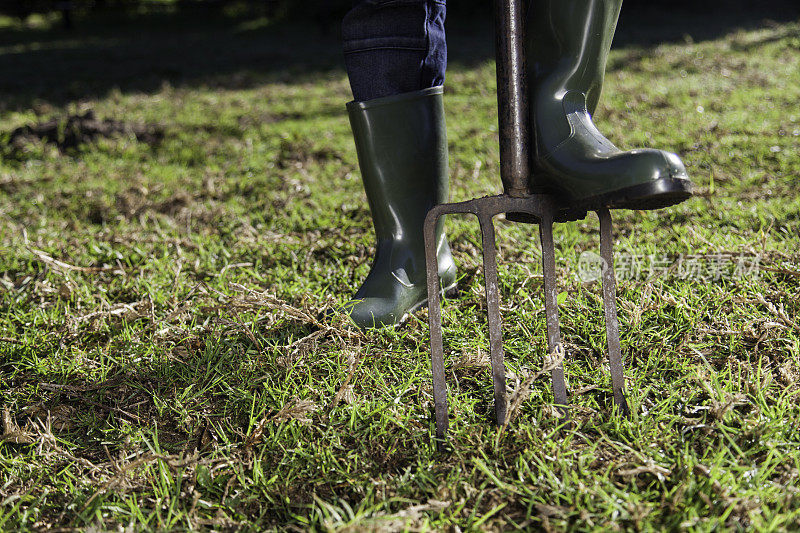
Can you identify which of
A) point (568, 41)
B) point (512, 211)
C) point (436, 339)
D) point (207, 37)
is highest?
point (207, 37)

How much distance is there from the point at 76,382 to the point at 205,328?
337mm

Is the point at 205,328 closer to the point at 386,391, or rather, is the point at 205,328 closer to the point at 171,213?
the point at 386,391

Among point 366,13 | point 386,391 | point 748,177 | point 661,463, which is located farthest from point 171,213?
point 748,177

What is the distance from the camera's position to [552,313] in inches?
49.3

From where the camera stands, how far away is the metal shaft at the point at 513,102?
1.25 m

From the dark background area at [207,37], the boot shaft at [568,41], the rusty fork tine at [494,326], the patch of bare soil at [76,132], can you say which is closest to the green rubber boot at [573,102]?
the boot shaft at [568,41]

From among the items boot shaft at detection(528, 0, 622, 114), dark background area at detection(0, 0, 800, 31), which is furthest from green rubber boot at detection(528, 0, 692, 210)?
dark background area at detection(0, 0, 800, 31)

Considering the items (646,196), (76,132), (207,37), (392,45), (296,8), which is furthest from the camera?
(296,8)

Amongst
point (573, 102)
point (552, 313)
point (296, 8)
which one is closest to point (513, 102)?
point (573, 102)

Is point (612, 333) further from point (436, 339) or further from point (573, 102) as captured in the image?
point (573, 102)

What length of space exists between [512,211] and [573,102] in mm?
283

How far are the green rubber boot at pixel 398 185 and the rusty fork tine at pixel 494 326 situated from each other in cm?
40

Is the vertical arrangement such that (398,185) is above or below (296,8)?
below

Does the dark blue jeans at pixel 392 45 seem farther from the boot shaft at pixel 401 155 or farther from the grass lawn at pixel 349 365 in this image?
the grass lawn at pixel 349 365
